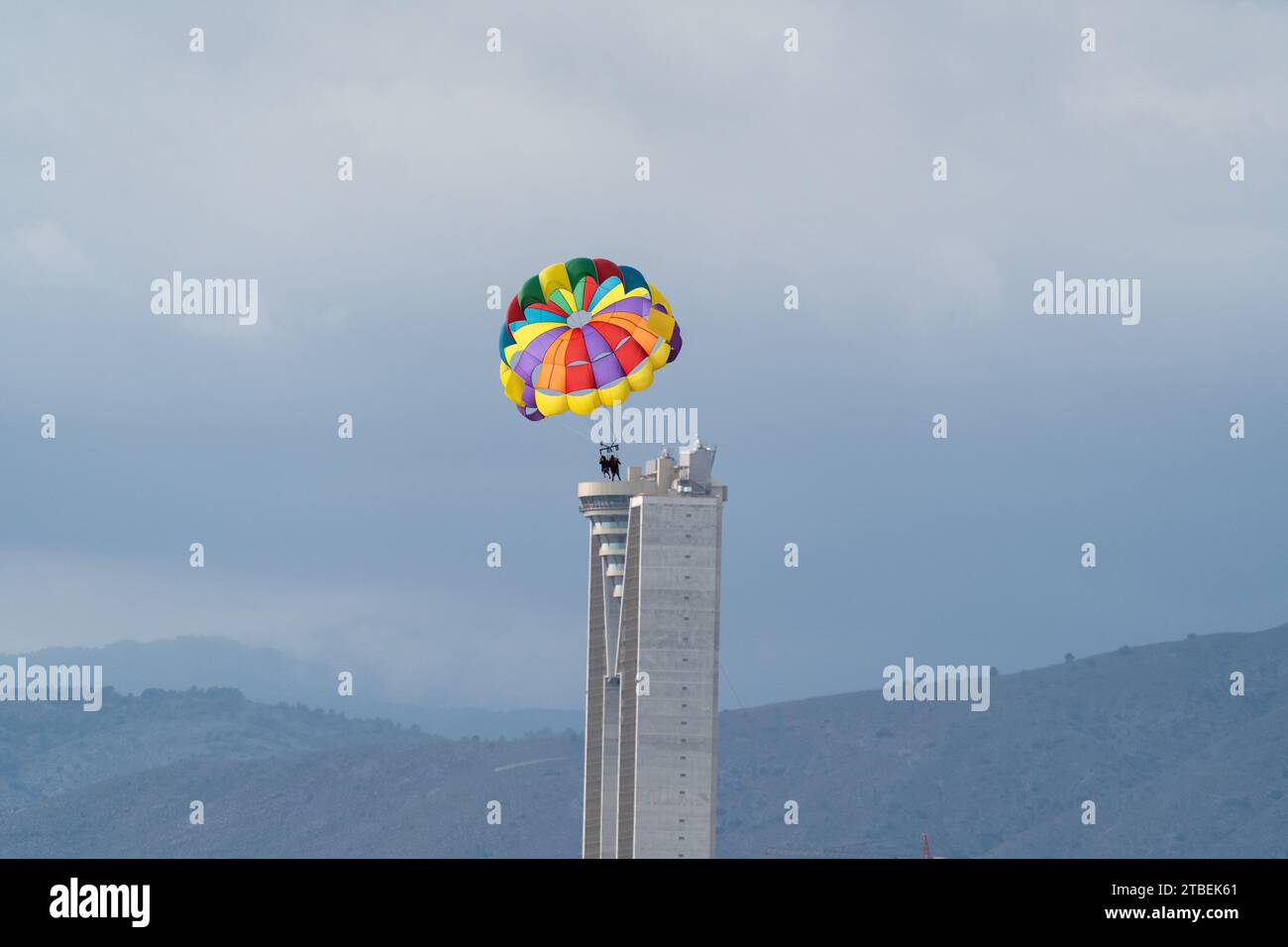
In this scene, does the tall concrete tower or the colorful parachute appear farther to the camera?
the tall concrete tower

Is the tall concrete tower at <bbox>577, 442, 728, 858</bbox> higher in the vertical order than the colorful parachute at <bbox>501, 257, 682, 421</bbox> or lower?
lower

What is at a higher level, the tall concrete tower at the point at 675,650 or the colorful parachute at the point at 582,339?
the colorful parachute at the point at 582,339

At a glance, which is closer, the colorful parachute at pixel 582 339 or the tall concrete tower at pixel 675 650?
the colorful parachute at pixel 582 339

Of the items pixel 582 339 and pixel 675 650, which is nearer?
pixel 582 339

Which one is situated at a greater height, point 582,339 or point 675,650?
point 582,339
